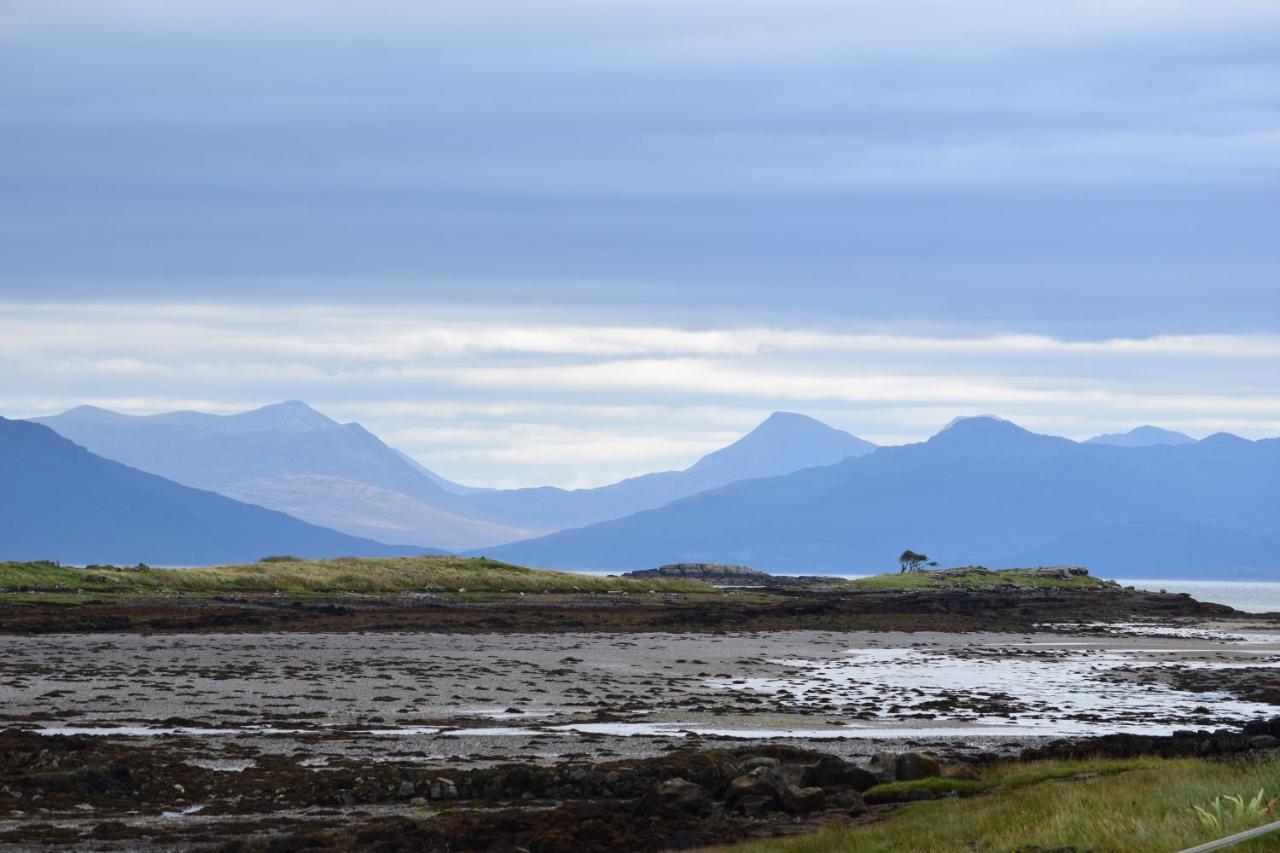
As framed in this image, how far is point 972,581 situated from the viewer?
522 feet

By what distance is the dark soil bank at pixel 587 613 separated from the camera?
7700cm

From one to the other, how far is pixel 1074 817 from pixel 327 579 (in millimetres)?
102185

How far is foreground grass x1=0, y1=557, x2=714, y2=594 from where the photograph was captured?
340 feet

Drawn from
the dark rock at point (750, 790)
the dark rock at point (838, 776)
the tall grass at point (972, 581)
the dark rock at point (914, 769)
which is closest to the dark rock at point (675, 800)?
the dark rock at point (750, 790)

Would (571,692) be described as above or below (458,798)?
below

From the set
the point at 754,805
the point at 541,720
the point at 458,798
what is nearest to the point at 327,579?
the point at 541,720

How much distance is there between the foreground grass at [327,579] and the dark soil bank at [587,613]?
7.41m

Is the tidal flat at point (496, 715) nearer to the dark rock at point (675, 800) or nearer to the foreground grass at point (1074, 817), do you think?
the dark rock at point (675, 800)

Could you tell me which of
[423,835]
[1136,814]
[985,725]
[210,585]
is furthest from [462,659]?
[210,585]

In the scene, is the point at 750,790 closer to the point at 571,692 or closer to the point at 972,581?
the point at 571,692

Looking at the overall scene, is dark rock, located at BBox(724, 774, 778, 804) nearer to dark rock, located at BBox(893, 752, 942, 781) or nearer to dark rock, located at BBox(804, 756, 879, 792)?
→ dark rock, located at BBox(804, 756, 879, 792)

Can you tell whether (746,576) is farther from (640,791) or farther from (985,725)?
(640,791)

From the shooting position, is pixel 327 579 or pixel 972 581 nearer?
pixel 327 579

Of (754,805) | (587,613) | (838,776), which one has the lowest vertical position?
(587,613)
